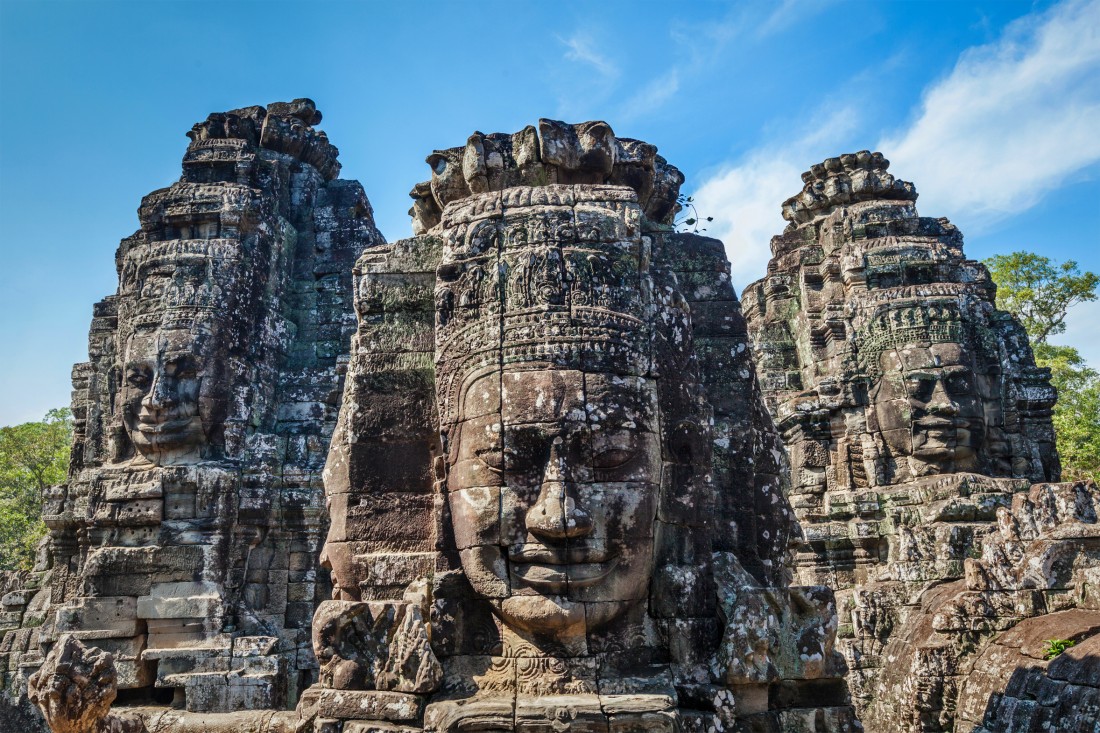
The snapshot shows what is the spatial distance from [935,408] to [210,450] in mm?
9374

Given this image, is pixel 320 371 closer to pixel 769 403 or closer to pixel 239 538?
pixel 239 538

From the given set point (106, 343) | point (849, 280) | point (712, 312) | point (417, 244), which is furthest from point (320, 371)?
point (849, 280)

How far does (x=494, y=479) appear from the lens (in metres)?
4.82

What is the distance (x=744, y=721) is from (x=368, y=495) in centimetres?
255

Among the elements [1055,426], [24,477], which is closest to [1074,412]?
[1055,426]

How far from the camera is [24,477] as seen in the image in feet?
88.4

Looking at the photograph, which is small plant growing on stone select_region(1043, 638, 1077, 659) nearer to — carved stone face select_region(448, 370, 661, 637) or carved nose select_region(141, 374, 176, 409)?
Result: carved stone face select_region(448, 370, 661, 637)

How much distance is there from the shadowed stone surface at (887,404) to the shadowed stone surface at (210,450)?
264 inches

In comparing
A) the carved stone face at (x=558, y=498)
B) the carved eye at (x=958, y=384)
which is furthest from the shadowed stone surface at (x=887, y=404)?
the carved stone face at (x=558, y=498)

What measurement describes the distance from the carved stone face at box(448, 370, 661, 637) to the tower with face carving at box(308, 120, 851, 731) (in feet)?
0.04

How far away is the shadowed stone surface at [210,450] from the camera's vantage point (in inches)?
374

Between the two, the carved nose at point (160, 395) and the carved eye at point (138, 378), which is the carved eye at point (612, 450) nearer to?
the carved nose at point (160, 395)

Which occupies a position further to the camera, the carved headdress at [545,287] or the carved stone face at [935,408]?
the carved stone face at [935,408]

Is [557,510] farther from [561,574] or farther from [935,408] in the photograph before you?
[935,408]
